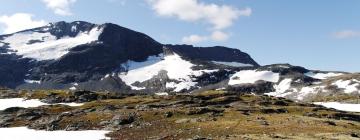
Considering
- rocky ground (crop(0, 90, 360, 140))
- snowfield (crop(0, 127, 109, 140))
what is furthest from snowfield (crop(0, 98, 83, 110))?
snowfield (crop(0, 127, 109, 140))

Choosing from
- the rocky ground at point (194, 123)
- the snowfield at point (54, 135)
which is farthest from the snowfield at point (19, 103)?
the snowfield at point (54, 135)

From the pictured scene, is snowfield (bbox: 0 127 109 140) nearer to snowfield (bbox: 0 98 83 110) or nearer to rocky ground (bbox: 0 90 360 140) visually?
rocky ground (bbox: 0 90 360 140)

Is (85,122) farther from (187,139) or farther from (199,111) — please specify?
(187,139)

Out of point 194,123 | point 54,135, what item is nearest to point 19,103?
point 54,135

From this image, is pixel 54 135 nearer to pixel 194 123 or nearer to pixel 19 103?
pixel 194 123

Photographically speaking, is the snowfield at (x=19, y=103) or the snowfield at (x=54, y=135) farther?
the snowfield at (x=19, y=103)

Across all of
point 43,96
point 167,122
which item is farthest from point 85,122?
point 43,96

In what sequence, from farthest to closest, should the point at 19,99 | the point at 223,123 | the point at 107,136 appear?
the point at 19,99, the point at 223,123, the point at 107,136

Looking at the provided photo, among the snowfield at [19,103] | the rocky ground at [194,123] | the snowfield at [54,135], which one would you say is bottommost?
the snowfield at [54,135]

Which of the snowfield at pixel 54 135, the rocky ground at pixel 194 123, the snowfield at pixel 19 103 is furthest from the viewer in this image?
the snowfield at pixel 19 103

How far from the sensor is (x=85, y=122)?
108 metres

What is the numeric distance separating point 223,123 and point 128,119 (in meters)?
20.6

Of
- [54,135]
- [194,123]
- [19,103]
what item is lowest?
[54,135]

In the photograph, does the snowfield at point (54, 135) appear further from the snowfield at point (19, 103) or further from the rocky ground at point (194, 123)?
the snowfield at point (19, 103)
